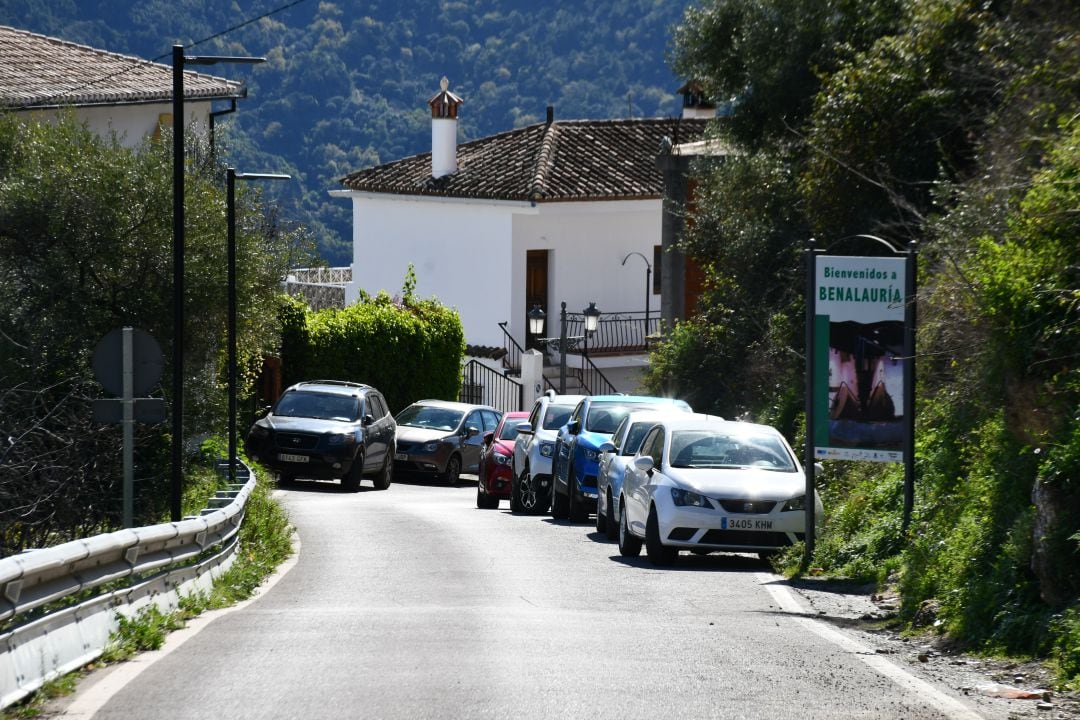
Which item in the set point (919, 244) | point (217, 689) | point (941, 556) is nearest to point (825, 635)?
point (941, 556)

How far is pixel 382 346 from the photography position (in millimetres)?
40875

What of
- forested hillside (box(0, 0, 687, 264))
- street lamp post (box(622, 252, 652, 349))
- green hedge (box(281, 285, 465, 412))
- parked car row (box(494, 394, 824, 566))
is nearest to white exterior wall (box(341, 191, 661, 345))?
street lamp post (box(622, 252, 652, 349))

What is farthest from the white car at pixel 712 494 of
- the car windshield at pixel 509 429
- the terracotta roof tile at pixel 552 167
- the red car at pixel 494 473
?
the terracotta roof tile at pixel 552 167

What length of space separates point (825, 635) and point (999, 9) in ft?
39.6

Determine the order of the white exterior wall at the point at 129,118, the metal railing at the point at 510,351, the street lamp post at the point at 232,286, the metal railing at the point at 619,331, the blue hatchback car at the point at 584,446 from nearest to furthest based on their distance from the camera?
the blue hatchback car at the point at 584,446
the street lamp post at the point at 232,286
the white exterior wall at the point at 129,118
the metal railing at the point at 510,351
the metal railing at the point at 619,331

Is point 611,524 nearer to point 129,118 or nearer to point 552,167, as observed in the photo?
point 129,118

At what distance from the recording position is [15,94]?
30.5m

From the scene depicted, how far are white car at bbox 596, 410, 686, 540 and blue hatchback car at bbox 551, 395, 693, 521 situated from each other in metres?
1.32

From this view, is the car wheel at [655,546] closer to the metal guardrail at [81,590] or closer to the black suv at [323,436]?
the metal guardrail at [81,590]

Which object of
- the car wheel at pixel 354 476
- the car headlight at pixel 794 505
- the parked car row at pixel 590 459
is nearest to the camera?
the parked car row at pixel 590 459

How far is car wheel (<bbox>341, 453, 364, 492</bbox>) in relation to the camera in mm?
30438

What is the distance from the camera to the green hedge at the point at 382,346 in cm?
3819

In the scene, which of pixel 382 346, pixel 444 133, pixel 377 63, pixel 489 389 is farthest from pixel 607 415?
pixel 377 63

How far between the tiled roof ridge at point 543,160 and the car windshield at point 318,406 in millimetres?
18898
